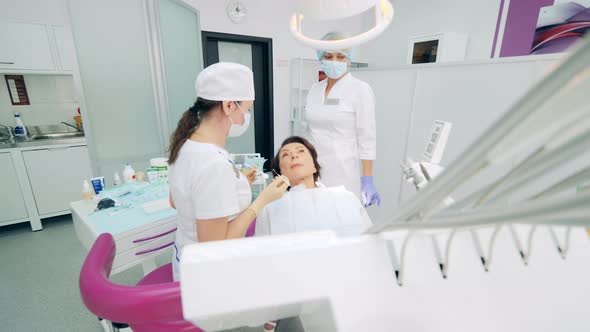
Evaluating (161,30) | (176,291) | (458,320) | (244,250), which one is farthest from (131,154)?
(458,320)

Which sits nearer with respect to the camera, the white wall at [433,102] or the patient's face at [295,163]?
the patient's face at [295,163]

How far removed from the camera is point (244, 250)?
36 centimetres

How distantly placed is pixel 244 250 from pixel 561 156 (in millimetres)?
318

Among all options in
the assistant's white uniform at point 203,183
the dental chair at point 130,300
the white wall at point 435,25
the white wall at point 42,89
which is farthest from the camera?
the white wall at point 435,25

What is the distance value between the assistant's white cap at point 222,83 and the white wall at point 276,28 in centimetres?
293

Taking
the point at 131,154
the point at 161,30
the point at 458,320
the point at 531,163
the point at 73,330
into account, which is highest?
the point at 161,30

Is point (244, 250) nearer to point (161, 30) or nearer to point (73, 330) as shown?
point (73, 330)

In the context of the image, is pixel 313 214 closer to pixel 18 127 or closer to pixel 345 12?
pixel 345 12

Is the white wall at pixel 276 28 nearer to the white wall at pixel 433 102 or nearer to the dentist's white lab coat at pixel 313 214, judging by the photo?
the white wall at pixel 433 102

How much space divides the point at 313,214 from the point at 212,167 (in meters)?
0.62

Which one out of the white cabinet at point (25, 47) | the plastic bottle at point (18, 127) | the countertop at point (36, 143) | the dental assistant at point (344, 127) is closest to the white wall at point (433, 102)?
the dental assistant at point (344, 127)

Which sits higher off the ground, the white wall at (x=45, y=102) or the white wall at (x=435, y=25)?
the white wall at (x=435, y=25)

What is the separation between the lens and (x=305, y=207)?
1.39 meters

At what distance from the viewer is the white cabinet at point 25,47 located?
2.64 m
